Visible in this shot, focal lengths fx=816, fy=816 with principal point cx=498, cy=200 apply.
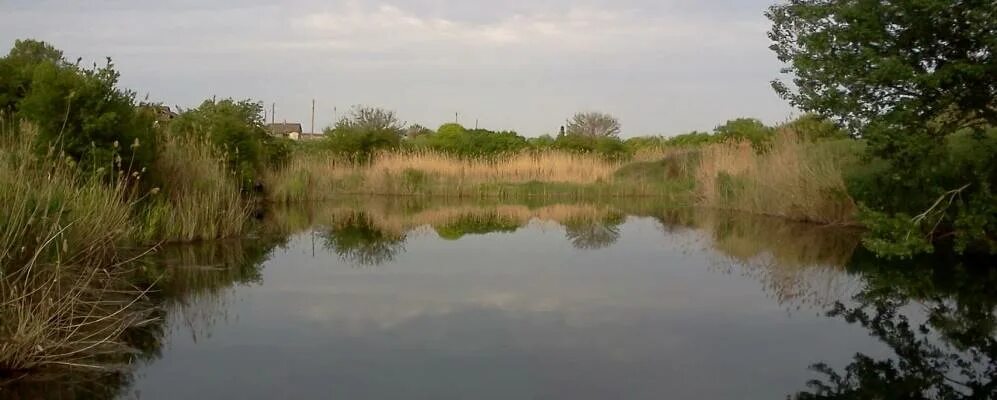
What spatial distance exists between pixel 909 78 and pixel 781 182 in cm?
904

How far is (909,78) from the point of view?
255 inches

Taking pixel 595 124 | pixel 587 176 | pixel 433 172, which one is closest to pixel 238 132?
pixel 433 172

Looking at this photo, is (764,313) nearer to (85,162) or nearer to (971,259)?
(971,259)

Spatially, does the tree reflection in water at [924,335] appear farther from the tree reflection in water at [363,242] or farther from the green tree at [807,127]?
the green tree at [807,127]

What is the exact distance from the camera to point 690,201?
20.6 m

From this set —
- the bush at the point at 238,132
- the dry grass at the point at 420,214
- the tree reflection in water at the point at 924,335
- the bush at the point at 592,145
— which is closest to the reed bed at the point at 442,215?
the dry grass at the point at 420,214

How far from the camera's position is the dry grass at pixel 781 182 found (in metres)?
13.6

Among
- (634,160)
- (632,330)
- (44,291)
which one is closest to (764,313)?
(632,330)

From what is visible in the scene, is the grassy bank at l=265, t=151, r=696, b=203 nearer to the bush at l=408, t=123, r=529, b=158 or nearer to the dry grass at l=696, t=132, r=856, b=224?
the bush at l=408, t=123, r=529, b=158

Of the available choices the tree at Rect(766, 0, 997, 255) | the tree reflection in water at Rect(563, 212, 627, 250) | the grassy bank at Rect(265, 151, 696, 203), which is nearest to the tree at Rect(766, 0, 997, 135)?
the tree at Rect(766, 0, 997, 255)

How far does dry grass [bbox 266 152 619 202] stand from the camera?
914 inches

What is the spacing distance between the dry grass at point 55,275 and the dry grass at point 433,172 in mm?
15463

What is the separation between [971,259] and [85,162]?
987 centimetres

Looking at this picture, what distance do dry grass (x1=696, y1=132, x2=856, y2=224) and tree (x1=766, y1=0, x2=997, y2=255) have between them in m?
5.59
